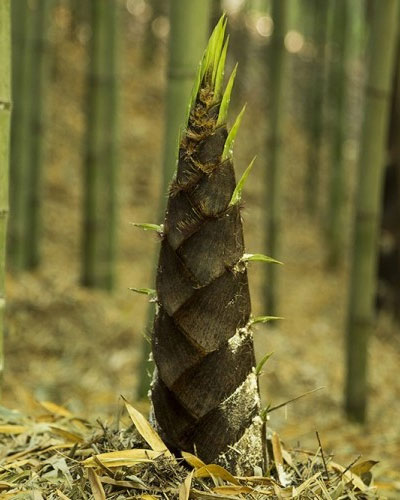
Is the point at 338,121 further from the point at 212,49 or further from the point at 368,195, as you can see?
the point at 212,49

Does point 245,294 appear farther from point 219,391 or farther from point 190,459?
point 190,459

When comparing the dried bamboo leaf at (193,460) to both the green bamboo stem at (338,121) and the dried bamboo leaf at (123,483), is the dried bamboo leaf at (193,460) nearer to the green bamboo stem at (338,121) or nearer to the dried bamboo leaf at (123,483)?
the dried bamboo leaf at (123,483)

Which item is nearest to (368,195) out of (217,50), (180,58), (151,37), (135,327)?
(180,58)

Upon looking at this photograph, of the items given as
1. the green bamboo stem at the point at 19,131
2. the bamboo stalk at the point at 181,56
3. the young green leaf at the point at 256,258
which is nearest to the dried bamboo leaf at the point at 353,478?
the young green leaf at the point at 256,258

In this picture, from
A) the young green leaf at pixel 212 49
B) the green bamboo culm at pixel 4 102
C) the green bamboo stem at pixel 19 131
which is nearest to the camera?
the young green leaf at pixel 212 49

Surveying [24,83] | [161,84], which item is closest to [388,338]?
[24,83]

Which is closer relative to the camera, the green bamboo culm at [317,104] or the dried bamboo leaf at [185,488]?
the dried bamboo leaf at [185,488]

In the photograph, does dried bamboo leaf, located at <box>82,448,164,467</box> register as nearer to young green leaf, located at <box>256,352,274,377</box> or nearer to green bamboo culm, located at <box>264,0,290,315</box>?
young green leaf, located at <box>256,352,274,377</box>
